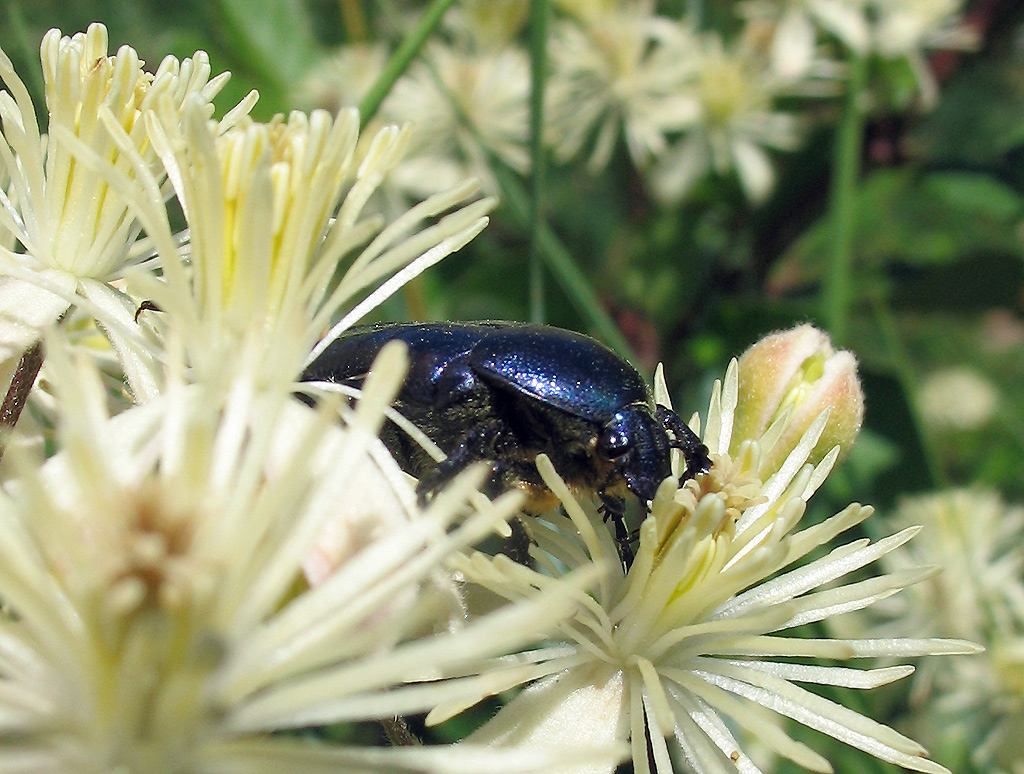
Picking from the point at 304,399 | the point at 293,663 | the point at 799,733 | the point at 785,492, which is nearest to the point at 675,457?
the point at 785,492

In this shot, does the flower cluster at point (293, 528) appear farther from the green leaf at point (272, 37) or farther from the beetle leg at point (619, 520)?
the green leaf at point (272, 37)

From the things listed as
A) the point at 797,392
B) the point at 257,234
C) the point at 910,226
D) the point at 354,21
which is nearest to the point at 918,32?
the point at 910,226

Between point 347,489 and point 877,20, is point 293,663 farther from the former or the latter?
point 877,20

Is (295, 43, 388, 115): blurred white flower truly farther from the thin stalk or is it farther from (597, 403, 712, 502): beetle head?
(597, 403, 712, 502): beetle head

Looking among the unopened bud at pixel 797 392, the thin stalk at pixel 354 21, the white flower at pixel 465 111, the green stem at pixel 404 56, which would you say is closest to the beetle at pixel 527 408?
the unopened bud at pixel 797 392

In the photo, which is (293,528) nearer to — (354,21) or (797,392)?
(797,392)

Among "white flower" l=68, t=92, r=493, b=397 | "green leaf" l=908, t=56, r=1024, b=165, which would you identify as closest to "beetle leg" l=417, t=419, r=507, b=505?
"white flower" l=68, t=92, r=493, b=397
